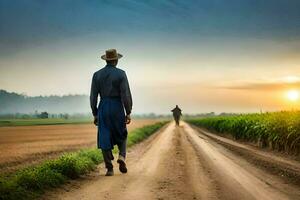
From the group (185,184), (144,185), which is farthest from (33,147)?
(185,184)

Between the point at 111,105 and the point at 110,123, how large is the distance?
0.41m

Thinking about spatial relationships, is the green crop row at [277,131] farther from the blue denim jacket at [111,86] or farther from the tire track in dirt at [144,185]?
the blue denim jacket at [111,86]

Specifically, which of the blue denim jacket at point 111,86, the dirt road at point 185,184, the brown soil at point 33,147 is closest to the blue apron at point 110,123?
the blue denim jacket at point 111,86

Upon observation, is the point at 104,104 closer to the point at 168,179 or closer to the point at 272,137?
the point at 168,179

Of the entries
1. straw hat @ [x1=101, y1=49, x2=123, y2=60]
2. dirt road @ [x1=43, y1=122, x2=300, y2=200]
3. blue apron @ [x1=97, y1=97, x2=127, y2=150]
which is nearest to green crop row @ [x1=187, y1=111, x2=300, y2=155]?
dirt road @ [x1=43, y1=122, x2=300, y2=200]

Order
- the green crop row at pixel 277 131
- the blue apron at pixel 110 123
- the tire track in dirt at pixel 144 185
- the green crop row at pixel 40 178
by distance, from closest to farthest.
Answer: the green crop row at pixel 40 178
the tire track in dirt at pixel 144 185
the blue apron at pixel 110 123
the green crop row at pixel 277 131

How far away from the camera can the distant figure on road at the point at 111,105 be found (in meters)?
11.2

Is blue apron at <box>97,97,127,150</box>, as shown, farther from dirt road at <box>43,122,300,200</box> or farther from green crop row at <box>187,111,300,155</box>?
green crop row at <box>187,111,300,155</box>

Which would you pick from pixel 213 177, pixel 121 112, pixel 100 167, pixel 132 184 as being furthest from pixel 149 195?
pixel 100 167

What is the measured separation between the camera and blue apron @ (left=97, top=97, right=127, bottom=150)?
A: 36.6 ft

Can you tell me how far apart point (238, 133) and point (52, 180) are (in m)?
24.4

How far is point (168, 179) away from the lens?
9992 millimetres

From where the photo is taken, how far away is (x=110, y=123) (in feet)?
36.9

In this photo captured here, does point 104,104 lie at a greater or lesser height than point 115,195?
greater
